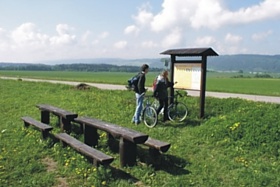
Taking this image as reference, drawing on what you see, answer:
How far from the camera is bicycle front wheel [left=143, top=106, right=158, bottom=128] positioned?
10102 millimetres

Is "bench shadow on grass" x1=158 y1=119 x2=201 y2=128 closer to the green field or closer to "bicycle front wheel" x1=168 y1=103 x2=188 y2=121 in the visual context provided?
"bicycle front wheel" x1=168 y1=103 x2=188 y2=121

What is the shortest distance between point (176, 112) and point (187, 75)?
126cm

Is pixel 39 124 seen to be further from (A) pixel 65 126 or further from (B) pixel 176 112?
(B) pixel 176 112

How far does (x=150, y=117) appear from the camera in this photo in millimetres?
10305

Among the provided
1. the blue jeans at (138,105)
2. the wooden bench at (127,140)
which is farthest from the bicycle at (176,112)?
the wooden bench at (127,140)

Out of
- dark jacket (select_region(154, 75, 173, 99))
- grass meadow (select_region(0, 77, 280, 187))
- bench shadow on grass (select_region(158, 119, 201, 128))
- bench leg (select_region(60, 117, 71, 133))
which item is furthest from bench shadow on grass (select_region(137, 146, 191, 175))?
dark jacket (select_region(154, 75, 173, 99))

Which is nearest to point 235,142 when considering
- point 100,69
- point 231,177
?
point 231,177

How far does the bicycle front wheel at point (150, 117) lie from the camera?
10.1 m

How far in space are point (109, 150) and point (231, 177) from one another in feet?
9.54

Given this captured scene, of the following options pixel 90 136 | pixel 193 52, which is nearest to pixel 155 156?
pixel 90 136

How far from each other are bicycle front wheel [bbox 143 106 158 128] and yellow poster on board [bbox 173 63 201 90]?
1.39m

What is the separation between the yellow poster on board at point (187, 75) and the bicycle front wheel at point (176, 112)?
0.67 metres

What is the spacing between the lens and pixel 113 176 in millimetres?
6066

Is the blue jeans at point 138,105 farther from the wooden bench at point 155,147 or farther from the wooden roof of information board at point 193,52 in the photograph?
the wooden bench at point 155,147
